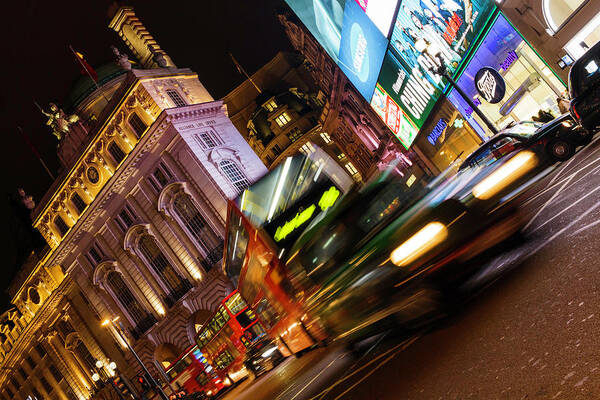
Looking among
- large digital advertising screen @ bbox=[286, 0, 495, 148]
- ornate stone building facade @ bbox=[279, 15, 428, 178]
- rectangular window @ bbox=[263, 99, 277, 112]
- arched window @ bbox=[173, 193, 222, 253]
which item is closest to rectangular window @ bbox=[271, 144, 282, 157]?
rectangular window @ bbox=[263, 99, 277, 112]

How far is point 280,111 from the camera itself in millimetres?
75750

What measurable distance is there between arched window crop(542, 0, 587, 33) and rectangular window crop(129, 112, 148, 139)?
105 feet

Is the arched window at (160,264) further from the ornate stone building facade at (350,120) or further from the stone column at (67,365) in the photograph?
the ornate stone building facade at (350,120)

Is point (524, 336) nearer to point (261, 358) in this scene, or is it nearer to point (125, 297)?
point (261, 358)

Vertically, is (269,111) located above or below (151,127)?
above

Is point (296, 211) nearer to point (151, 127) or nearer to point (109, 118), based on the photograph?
point (151, 127)

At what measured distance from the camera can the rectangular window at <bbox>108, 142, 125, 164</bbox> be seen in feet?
135

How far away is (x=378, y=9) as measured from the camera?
25.2 meters

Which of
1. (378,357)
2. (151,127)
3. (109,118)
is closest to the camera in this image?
(378,357)

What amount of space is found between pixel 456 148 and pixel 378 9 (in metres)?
9.22

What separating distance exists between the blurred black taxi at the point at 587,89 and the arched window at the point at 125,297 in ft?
127

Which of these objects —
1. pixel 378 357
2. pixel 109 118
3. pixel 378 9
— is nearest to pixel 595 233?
pixel 378 357

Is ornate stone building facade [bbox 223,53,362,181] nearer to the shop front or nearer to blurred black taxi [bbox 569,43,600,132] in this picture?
the shop front

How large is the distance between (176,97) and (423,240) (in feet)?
127
